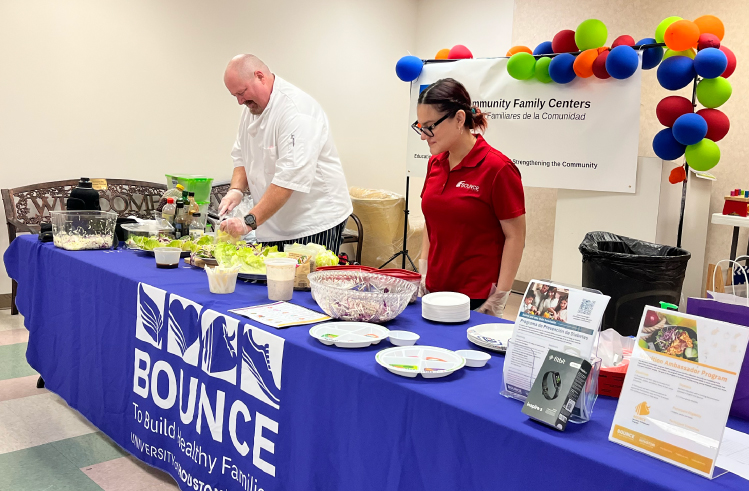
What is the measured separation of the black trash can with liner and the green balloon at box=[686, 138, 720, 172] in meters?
0.69

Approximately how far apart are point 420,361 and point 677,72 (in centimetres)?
307

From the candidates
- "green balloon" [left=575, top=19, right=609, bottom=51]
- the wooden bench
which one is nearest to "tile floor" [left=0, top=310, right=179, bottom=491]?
the wooden bench

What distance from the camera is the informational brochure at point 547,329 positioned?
1116 mm

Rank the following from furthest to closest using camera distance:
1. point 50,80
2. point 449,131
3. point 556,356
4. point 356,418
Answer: point 50,80 < point 449,131 < point 356,418 < point 556,356

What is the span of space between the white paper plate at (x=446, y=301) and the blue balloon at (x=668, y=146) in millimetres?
2561

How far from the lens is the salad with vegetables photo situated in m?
0.99

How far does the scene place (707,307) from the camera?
3.93 ft

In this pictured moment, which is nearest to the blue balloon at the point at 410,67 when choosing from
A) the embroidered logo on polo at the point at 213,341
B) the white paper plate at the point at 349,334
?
the embroidered logo on polo at the point at 213,341

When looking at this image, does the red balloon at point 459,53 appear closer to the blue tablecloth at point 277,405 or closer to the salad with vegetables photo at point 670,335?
the blue tablecloth at point 277,405

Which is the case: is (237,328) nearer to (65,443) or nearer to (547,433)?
(547,433)

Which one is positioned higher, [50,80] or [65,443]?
[50,80]

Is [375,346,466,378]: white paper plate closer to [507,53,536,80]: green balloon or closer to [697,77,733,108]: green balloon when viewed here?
[697,77,733,108]: green balloon

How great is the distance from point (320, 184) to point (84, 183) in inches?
46.1

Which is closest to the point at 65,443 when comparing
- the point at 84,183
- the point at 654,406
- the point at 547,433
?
the point at 84,183
